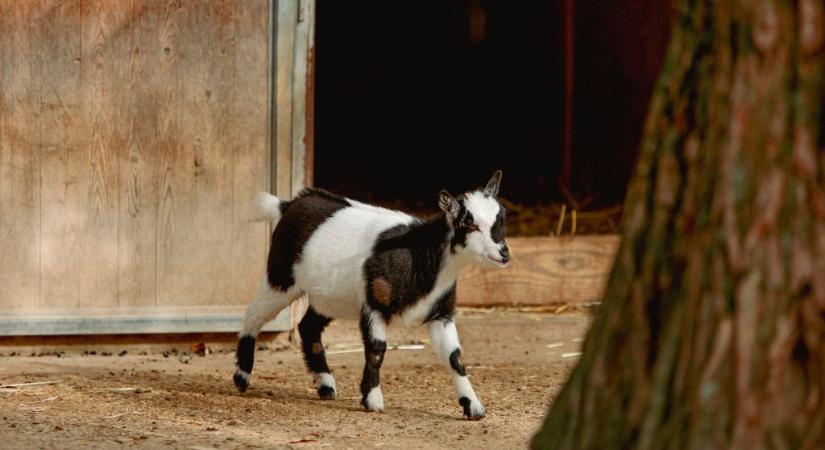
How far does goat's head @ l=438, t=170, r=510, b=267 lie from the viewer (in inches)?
243

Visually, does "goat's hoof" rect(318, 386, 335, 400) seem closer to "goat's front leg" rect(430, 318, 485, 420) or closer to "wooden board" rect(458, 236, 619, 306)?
"goat's front leg" rect(430, 318, 485, 420)

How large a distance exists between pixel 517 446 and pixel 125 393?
1967mm

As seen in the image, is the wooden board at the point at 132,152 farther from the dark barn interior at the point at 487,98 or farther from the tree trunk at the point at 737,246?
the tree trunk at the point at 737,246

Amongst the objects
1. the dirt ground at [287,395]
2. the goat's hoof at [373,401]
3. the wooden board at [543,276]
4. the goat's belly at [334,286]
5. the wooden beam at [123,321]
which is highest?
the goat's belly at [334,286]

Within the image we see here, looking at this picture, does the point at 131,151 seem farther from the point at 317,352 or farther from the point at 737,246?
the point at 737,246

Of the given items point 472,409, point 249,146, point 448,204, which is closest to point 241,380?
point 472,409

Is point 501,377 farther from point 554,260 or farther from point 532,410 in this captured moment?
point 554,260

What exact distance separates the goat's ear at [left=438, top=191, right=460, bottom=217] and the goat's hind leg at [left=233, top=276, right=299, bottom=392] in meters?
0.89

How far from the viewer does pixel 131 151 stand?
7.47m

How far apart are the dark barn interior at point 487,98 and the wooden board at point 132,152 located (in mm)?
2667

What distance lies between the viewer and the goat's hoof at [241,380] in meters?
6.64

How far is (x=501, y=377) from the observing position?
23.4 ft

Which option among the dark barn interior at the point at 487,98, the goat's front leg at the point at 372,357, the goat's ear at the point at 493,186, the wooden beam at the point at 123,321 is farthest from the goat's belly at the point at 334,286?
the dark barn interior at the point at 487,98

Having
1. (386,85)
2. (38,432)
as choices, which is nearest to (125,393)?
(38,432)
